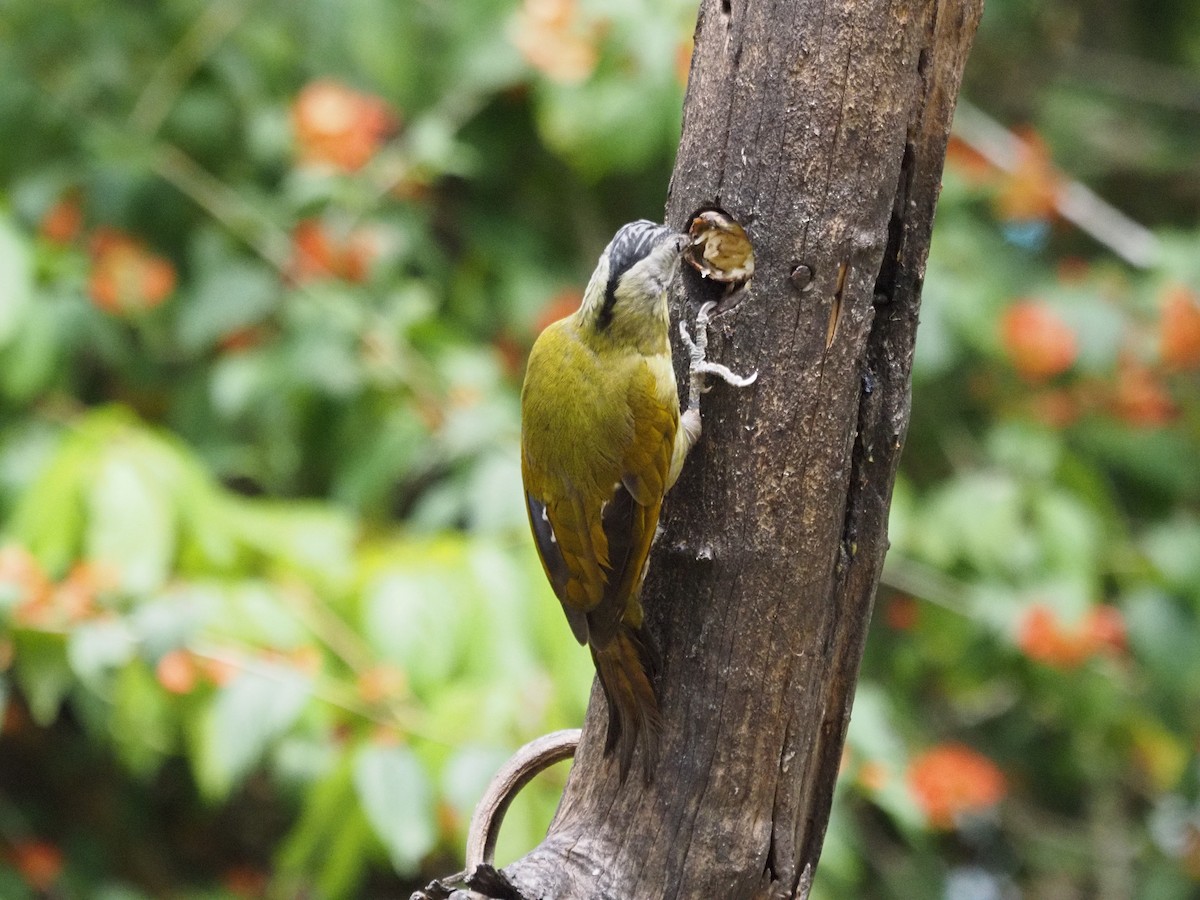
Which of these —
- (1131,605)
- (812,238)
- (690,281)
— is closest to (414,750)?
(690,281)

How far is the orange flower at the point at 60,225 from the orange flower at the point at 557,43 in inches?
49.7

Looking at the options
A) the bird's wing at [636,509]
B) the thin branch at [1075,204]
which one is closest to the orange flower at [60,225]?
the bird's wing at [636,509]

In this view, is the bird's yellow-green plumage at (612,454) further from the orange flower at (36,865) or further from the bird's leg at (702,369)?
the orange flower at (36,865)

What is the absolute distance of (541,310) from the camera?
3963mm

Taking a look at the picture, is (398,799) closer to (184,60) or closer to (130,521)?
(130,521)

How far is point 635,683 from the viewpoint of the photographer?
83.7 inches

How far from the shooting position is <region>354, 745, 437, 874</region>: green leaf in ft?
8.54

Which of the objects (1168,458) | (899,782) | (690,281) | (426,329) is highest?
(1168,458)

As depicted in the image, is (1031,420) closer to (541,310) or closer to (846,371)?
(541,310)

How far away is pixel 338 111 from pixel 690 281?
163 cm

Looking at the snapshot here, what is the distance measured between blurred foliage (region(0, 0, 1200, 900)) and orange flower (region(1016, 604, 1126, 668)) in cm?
1

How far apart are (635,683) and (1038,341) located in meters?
2.04

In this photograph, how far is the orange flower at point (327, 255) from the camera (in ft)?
11.7

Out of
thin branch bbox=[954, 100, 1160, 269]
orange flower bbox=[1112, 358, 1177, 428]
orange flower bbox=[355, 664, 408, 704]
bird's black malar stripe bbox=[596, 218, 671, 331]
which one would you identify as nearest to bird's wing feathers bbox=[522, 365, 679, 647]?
bird's black malar stripe bbox=[596, 218, 671, 331]
